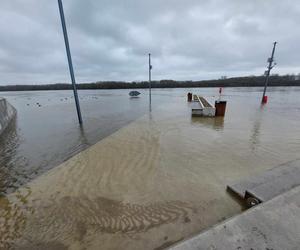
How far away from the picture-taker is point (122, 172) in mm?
4117

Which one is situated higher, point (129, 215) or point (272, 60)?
point (272, 60)

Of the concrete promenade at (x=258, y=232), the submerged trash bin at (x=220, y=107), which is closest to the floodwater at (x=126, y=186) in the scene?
the concrete promenade at (x=258, y=232)

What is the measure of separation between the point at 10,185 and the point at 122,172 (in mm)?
2586

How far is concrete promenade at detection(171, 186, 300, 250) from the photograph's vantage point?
5.38ft

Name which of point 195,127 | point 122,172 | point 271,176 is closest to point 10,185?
point 122,172

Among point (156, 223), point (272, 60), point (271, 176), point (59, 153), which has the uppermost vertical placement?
point (272, 60)

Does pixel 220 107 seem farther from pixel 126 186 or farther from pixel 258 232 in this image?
pixel 258 232

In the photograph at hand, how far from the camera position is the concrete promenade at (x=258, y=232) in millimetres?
1641

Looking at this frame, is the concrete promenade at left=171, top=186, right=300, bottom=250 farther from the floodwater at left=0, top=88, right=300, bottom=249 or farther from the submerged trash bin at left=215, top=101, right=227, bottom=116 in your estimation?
the submerged trash bin at left=215, top=101, right=227, bottom=116

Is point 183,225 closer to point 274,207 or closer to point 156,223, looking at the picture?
point 156,223

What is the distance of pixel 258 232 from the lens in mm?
1747

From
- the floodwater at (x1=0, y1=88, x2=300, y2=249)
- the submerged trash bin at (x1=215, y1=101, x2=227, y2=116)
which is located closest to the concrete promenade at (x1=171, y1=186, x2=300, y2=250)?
the floodwater at (x1=0, y1=88, x2=300, y2=249)

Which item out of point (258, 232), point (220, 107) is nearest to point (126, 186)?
point (258, 232)

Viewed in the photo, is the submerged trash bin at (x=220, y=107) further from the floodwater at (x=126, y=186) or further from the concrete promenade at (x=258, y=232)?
the concrete promenade at (x=258, y=232)
